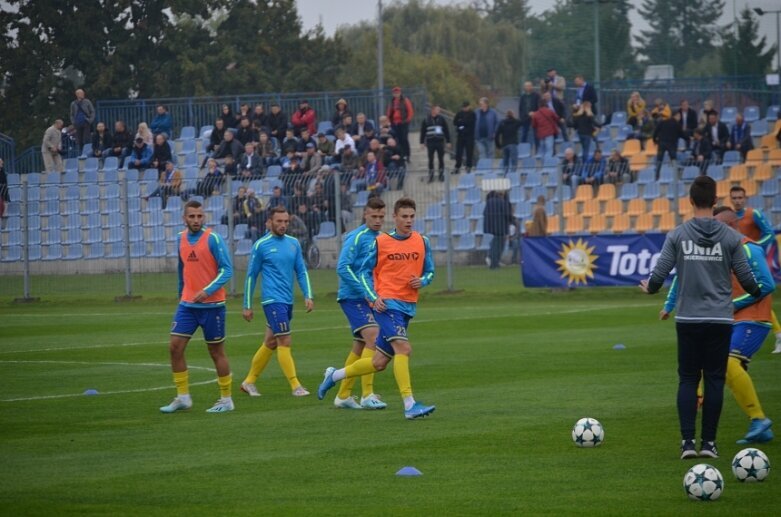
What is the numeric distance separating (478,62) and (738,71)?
35.1 meters

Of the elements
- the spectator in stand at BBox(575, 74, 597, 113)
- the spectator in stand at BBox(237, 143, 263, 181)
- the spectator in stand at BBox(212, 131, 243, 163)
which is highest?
the spectator in stand at BBox(575, 74, 597, 113)

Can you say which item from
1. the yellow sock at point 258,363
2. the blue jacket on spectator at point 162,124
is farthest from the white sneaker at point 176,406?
the blue jacket on spectator at point 162,124

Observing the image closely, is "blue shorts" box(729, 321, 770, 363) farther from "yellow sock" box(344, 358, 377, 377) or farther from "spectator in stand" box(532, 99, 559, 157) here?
"spectator in stand" box(532, 99, 559, 157)

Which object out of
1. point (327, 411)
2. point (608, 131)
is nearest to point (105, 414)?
point (327, 411)

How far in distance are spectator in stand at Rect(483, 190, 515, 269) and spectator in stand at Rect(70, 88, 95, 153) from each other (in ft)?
49.7

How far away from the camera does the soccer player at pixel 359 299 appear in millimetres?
13938

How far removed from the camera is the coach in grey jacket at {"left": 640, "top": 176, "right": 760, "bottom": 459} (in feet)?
34.0

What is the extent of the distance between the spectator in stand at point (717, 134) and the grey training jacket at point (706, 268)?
25.1 metres

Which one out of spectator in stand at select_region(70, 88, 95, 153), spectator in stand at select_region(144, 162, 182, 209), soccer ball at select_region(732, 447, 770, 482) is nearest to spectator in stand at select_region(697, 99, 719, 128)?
spectator in stand at select_region(144, 162, 182, 209)

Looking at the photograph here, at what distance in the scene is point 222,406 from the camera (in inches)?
557

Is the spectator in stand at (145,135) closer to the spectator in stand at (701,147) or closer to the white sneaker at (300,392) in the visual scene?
the spectator in stand at (701,147)

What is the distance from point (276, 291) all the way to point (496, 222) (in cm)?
1668

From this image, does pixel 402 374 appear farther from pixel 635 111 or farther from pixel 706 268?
pixel 635 111

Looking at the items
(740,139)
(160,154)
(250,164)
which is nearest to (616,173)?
Answer: (740,139)
